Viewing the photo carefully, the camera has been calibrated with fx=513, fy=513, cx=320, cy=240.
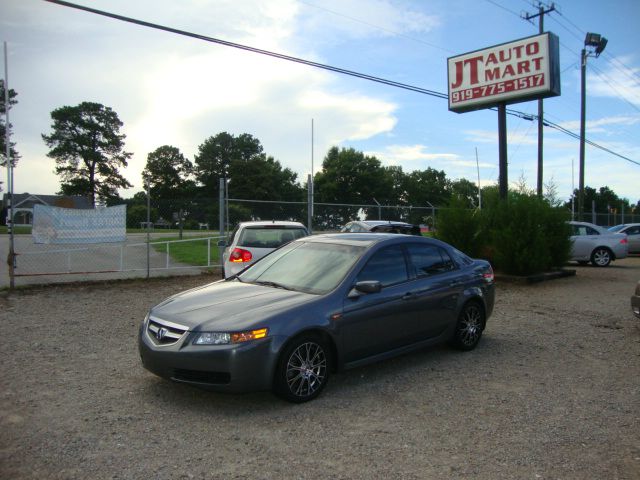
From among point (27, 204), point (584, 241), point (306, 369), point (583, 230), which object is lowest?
→ point (306, 369)

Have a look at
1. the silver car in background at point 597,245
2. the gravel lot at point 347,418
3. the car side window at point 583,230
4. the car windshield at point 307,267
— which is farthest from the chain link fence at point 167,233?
the car windshield at point 307,267

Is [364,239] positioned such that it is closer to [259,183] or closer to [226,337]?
[226,337]

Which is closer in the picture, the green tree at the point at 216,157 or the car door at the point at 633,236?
the car door at the point at 633,236

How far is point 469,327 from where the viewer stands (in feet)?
21.2

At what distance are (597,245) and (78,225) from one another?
51.8 ft

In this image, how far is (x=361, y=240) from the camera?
19.1 ft

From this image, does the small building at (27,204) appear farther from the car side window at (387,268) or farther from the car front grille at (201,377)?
the car side window at (387,268)

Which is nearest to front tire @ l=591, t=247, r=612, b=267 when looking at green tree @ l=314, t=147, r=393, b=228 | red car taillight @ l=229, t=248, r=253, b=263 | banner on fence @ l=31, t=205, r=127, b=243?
red car taillight @ l=229, t=248, r=253, b=263

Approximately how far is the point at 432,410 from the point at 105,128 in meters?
75.8

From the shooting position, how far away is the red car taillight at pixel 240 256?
9.68 meters

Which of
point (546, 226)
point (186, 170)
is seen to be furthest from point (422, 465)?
point (186, 170)

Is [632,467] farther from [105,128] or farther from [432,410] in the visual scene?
[105,128]

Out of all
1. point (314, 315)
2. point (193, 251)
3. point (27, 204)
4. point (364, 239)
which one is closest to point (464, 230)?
point (364, 239)

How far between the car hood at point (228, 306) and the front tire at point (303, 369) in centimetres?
36
